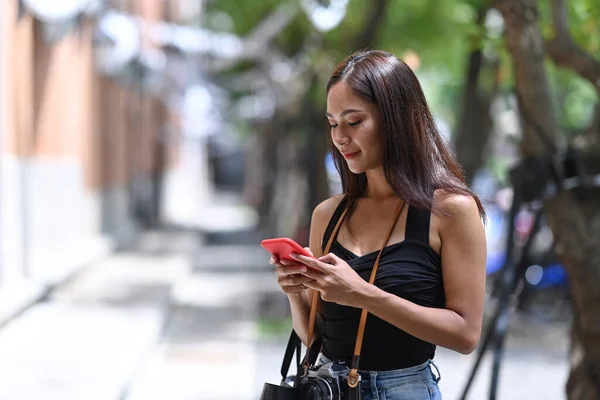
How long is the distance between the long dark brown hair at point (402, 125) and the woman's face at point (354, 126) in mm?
20

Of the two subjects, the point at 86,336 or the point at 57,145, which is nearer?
the point at 86,336

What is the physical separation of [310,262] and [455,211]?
0.51 metres

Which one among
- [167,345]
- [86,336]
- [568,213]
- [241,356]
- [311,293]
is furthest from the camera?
[167,345]

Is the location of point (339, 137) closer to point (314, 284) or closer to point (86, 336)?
point (314, 284)

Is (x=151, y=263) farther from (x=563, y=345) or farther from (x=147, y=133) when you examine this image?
(x=147, y=133)

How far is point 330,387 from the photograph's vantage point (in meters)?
2.91

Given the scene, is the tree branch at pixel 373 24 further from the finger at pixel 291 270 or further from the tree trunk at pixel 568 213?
the finger at pixel 291 270

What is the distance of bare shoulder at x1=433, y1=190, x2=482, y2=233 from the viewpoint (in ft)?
9.59

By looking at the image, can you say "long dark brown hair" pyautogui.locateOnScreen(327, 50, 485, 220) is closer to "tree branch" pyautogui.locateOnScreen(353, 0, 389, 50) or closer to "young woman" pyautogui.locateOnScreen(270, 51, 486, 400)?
"young woman" pyautogui.locateOnScreen(270, 51, 486, 400)

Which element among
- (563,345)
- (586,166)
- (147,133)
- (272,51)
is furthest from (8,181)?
(147,133)

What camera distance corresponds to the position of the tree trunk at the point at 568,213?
5.93 metres

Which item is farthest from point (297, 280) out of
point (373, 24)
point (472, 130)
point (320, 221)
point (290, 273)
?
point (472, 130)

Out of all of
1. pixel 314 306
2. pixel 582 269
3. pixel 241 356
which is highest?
pixel 314 306

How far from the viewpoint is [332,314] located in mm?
3006
